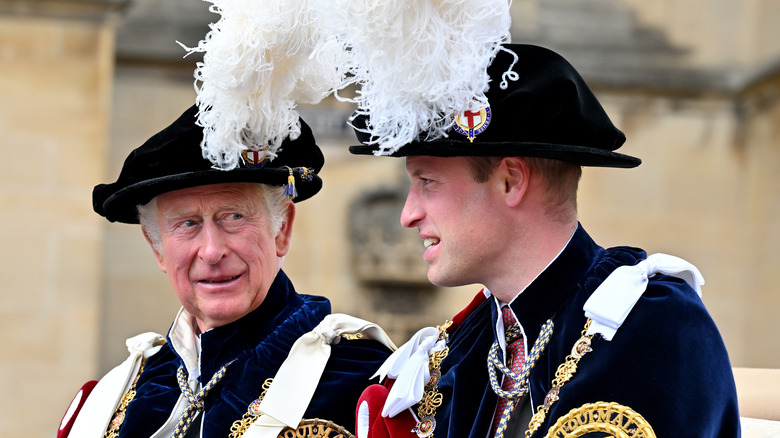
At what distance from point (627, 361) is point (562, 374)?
17cm

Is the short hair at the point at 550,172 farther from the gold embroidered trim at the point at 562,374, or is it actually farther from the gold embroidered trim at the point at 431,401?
the gold embroidered trim at the point at 431,401

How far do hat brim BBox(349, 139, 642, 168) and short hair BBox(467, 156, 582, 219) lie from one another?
5 centimetres

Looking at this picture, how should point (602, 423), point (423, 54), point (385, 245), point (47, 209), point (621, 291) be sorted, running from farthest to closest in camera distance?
point (385, 245), point (47, 209), point (423, 54), point (621, 291), point (602, 423)

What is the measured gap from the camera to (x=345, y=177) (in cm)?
780

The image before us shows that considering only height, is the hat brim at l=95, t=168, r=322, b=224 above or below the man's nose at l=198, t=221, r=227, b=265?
above

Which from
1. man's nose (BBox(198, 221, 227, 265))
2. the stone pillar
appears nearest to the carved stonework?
the stone pillar

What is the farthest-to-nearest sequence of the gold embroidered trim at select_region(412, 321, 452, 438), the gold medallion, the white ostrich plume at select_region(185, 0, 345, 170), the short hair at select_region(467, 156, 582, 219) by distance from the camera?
the white ostrich plume at select_region(185, 0, 345, 170) < the gold embroidered trim at select_region(412, 321, 452, 438) < the short hair at select_region(467, 156, 582, 219) < the gold medallion

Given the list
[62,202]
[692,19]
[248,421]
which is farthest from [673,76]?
[248,421]

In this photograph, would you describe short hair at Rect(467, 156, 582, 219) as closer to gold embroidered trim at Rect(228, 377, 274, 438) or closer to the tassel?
the tassel

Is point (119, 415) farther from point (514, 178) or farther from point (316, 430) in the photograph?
point (514, 178)

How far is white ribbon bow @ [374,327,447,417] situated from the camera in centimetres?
323

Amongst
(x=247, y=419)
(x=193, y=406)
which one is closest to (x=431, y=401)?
(x=247, y=419)

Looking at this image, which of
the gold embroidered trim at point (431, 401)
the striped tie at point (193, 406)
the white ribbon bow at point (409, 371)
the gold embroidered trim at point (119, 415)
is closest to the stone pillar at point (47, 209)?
the gold embroidered trim at point (119, 415)

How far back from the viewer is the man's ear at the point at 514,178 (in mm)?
3029
